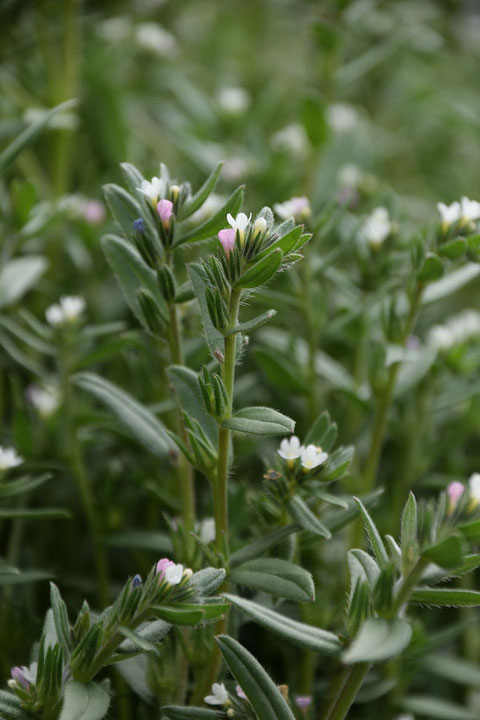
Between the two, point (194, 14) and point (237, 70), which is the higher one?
point (194, 14)

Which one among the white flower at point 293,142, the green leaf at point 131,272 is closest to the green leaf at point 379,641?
the green leaf at point 131,272

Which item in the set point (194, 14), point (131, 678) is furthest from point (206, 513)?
point (194, 14)

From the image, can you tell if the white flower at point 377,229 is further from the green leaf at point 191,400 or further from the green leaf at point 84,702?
the green leaf at point 84,702

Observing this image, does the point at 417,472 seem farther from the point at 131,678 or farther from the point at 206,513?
the point at 131,678

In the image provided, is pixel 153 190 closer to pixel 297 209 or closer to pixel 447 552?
pixel 297 209

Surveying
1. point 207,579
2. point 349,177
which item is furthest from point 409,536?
point 349,177

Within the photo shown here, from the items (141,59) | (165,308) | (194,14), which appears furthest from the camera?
(194,14)
